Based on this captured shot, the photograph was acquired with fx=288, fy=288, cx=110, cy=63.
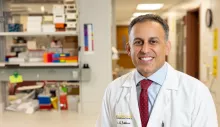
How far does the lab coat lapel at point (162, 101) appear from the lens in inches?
48.4

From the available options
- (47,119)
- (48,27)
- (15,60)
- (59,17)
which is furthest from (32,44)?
(47,119)

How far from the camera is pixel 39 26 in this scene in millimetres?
2680

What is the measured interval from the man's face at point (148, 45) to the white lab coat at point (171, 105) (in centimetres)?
13

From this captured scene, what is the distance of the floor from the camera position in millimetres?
2387

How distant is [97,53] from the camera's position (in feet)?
8.94

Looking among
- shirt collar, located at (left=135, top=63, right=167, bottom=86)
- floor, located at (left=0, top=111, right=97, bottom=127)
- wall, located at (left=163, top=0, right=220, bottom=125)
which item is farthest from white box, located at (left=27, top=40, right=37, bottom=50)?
wall, located at (left=163, top=0, right=220, bottom=125)

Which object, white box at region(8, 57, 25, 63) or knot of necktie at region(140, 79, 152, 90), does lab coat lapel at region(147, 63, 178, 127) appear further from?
white box at region(8, 57, 25, 63)

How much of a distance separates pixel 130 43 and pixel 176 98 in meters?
0.31

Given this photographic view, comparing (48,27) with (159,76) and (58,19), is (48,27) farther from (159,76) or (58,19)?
(159,76)

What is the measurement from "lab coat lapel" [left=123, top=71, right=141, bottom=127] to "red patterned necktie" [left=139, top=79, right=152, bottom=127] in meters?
0.02

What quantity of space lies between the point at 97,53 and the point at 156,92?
148 cm

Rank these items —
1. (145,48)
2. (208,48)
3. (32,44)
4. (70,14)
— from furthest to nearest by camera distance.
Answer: (208,48) → (32,44) → (70,14) → (145,48)

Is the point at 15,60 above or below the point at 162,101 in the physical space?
above

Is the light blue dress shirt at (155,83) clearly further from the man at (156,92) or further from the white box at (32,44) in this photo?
the white box at (32,44)
